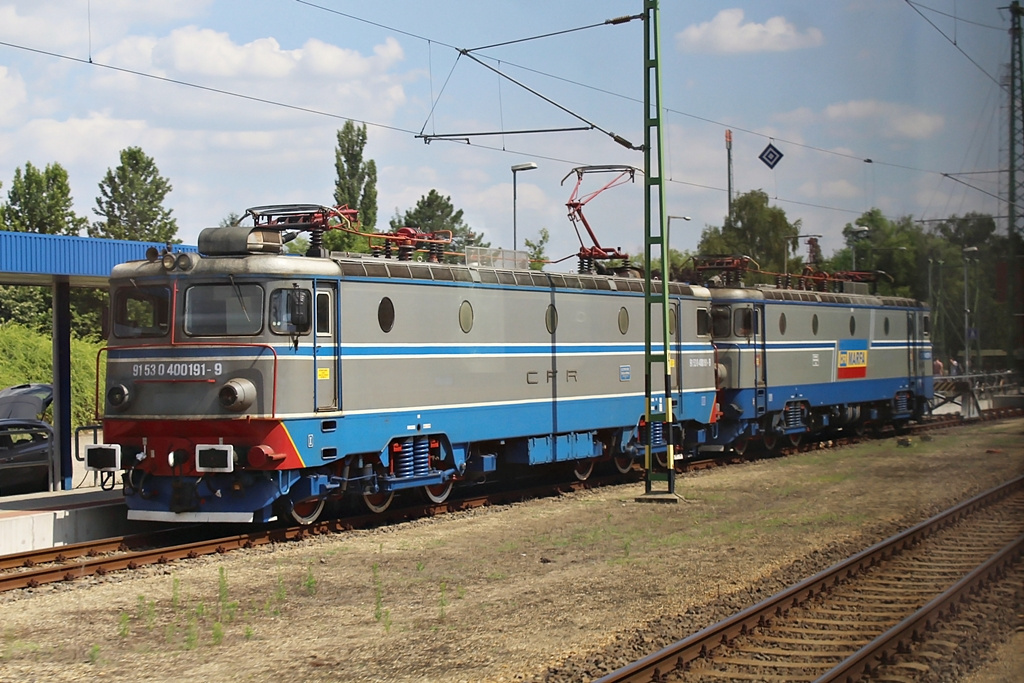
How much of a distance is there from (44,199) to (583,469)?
48.4 m

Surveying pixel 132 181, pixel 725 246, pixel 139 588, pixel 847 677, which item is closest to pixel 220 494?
pixel 139 588

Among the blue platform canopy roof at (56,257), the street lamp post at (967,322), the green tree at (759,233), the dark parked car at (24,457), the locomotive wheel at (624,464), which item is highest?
the green tree at (759,233)

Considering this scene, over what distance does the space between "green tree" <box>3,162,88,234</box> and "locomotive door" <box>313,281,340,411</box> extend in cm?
4896

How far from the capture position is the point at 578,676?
24.8 ft

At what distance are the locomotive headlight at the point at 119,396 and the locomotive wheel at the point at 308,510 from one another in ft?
8.05

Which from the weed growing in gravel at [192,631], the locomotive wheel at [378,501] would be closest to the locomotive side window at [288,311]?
the locomotive wheel at [378,501]

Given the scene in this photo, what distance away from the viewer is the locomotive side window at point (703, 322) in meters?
21.5

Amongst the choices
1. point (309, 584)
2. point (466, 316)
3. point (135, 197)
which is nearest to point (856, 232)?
point (309, 584)

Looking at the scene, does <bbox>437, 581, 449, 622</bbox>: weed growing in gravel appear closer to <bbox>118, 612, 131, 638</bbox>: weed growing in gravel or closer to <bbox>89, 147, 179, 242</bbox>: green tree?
<bbox>118, 612, 131, 638</bbox>: weed growing in gravel

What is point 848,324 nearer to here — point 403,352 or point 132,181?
point 403,352

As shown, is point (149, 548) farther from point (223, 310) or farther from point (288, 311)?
point (288, 311)

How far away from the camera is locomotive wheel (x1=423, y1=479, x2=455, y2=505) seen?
51.7ft

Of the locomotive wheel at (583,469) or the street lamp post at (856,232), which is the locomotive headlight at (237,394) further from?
the locomotive wheel at (583,469)

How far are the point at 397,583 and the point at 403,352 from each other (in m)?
4.31
